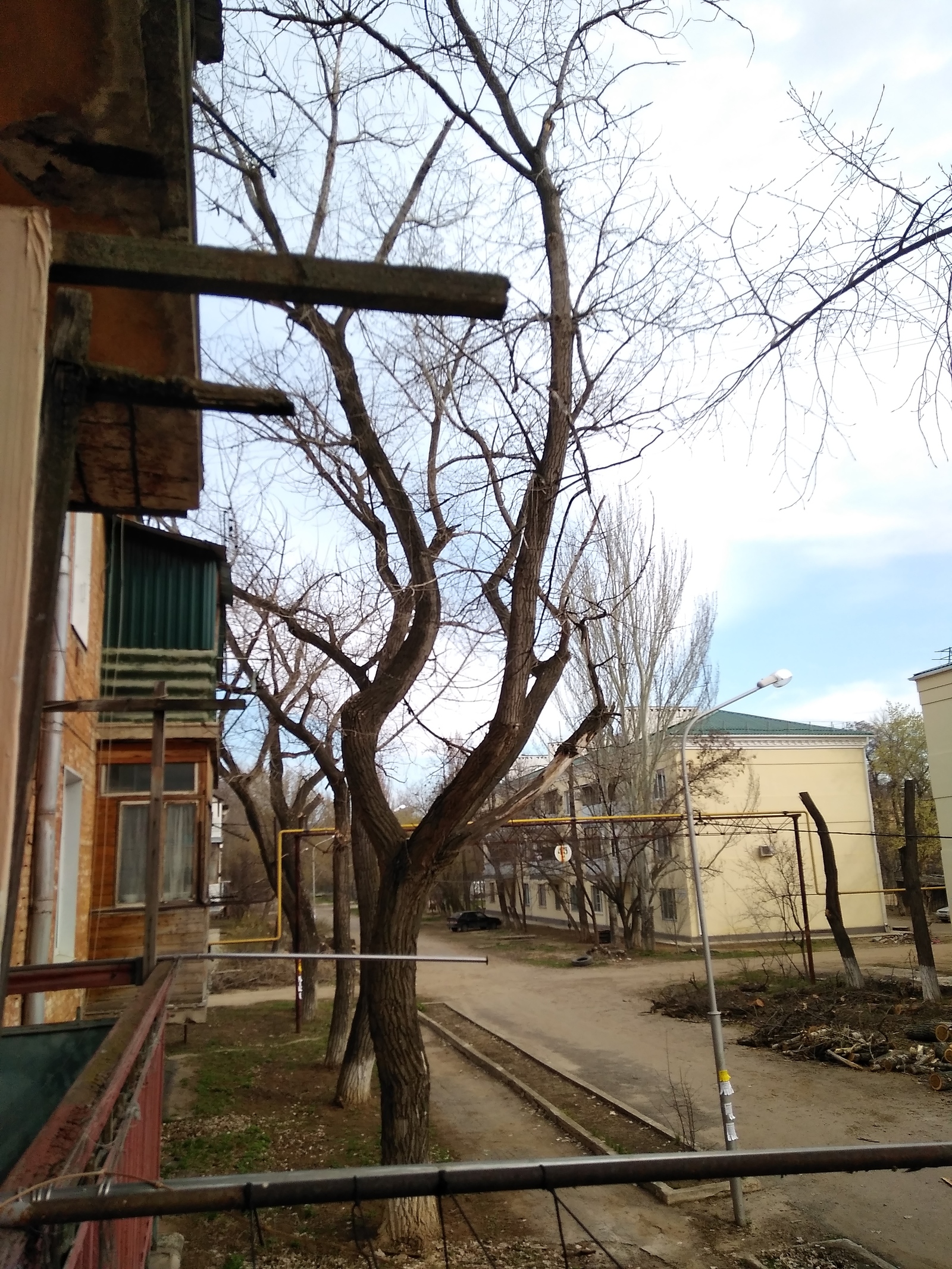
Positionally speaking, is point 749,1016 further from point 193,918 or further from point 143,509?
point 143,509

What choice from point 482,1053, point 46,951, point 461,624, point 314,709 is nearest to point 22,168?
point 46,951

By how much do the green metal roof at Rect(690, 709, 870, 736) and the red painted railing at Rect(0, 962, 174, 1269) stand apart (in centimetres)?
2923

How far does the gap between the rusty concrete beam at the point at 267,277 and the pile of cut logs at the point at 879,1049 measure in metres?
12.2

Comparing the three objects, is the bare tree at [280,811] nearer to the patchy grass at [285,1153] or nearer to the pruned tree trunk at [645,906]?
the patchy grass at [285,1153]

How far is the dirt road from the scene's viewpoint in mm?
7211

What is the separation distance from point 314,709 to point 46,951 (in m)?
8.42

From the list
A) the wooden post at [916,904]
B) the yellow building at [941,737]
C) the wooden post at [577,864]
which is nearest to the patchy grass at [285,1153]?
the wooden post at [916,904]

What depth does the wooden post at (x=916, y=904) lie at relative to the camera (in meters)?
15.0

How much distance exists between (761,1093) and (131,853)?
801cm

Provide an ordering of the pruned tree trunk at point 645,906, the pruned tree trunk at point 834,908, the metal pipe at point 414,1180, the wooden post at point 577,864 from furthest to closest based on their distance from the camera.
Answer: the pruned tree trunk at point 645,906
the wooden post at point 577,864
the pruned tree trunk at point 834,908
the metal pipe at point 414,1180

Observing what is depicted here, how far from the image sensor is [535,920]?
44969mm

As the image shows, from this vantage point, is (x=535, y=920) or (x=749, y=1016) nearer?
(x=749, y=1016)

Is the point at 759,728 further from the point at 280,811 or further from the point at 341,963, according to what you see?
the point at 341,963

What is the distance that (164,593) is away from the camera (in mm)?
11414
